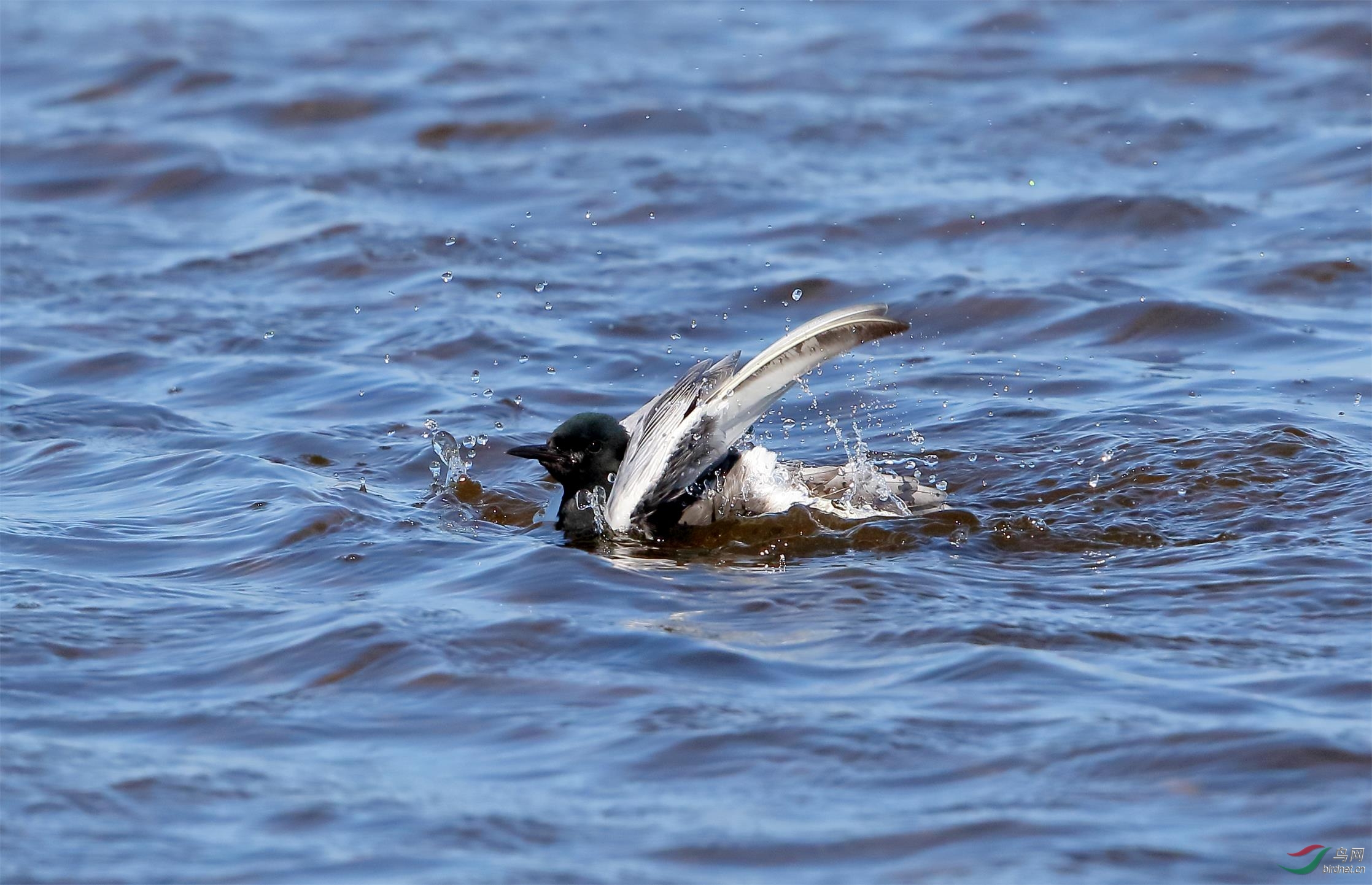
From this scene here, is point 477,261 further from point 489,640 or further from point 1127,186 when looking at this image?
point 489,640

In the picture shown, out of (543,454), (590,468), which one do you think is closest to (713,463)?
(590,468)

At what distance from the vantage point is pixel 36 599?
6020 mm

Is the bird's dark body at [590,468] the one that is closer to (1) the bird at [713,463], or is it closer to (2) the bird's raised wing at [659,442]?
(1) the bird at [713,463]

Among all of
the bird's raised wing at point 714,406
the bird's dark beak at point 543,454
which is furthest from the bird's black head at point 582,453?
the bird's raised wing at point 714,406

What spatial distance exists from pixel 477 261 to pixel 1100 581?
6568mm

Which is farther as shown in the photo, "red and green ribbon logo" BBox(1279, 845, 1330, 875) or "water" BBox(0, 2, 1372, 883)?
"water" BBox(0, 2, 1372, 883)

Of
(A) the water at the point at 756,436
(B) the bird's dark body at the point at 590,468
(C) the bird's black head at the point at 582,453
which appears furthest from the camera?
(C) the bird's black head at the point at 582,453

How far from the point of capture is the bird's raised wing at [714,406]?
6332 mm

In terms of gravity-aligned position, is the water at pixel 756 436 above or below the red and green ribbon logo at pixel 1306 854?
above

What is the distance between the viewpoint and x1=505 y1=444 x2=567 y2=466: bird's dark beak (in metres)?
6.92

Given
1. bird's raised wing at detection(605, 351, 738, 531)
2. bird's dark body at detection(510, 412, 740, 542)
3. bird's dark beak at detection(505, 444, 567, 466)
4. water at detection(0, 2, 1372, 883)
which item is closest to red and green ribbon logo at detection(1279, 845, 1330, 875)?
water at detection(0, 2, 1372, 883)

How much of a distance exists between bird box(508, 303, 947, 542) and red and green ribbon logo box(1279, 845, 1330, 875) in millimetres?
2629

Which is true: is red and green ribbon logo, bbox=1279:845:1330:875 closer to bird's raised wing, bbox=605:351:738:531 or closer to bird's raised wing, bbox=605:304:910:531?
bird's raised wing, bbox=605:304:910:531

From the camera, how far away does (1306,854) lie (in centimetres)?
412
